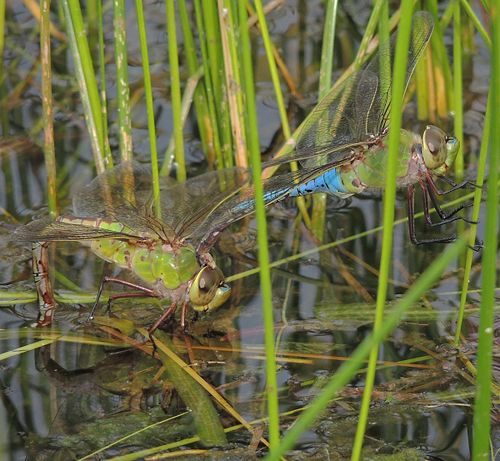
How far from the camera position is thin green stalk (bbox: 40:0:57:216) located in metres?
4.63

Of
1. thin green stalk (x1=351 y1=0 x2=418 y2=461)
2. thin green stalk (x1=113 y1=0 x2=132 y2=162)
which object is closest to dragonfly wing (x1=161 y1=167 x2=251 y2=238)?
thin green stalk (x1=113 y1=0 x2=132 y2=162)

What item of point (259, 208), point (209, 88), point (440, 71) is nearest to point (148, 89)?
point (209, 88)

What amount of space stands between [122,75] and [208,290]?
1325 millimetres

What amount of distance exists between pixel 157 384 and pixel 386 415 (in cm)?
102

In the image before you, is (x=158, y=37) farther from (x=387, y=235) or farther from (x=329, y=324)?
(x=387, y=235)

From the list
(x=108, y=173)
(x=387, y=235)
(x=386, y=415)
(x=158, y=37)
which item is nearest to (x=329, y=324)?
(x=386, y=415)

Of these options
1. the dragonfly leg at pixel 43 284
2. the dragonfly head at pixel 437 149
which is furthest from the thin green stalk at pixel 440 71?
the dragonfly leg at pixel 43 284

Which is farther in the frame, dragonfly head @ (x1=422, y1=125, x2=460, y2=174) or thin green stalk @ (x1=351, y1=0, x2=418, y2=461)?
dragonfly head @ (x1=422, y1=125, x2=460, y2=174)

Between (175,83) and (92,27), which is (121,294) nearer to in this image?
(175,83)

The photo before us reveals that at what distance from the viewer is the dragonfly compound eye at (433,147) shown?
4.51 meters

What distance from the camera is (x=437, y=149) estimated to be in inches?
178

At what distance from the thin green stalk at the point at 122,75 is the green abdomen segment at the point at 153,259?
66cm

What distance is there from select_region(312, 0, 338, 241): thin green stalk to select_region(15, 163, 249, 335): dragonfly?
74 cm

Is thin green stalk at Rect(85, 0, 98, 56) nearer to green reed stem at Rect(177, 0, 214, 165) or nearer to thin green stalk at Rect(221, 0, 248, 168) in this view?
green reed stem at Rect(177, 0, 214, 165)
